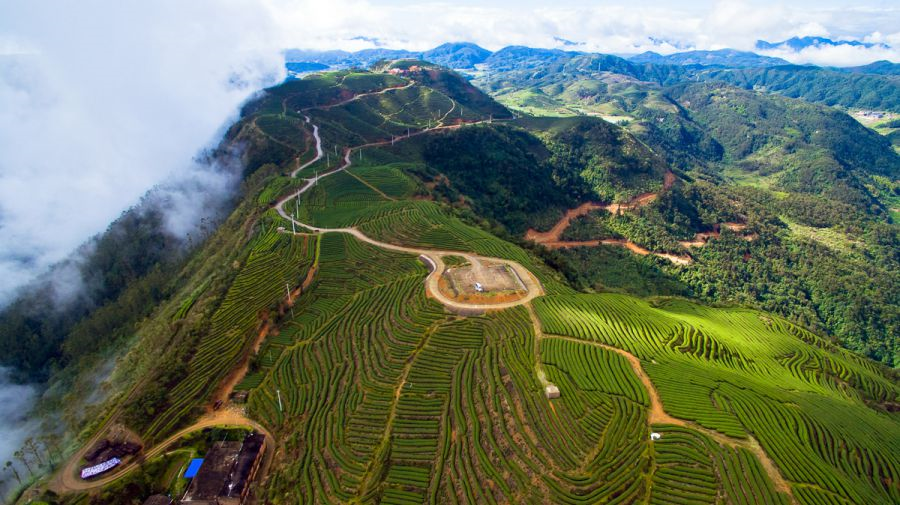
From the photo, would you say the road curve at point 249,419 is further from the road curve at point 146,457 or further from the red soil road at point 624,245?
the red soil road at point 624,245

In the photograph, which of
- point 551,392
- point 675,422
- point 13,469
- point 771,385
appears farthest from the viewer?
point 771,385

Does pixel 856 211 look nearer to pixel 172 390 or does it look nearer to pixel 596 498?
pixel 596 498

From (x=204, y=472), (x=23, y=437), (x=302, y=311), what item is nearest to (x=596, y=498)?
(x=204, y=472)

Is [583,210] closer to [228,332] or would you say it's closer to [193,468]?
[228,332]

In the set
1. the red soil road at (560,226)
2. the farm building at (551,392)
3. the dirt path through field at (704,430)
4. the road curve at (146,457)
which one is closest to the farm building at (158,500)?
the road curve at (146,457)

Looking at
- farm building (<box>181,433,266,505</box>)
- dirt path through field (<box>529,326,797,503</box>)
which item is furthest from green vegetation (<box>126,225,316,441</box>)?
dirt path through field (<box>529,326,797,503</box>)

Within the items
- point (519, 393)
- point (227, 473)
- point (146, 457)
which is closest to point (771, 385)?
point (519, 393)
